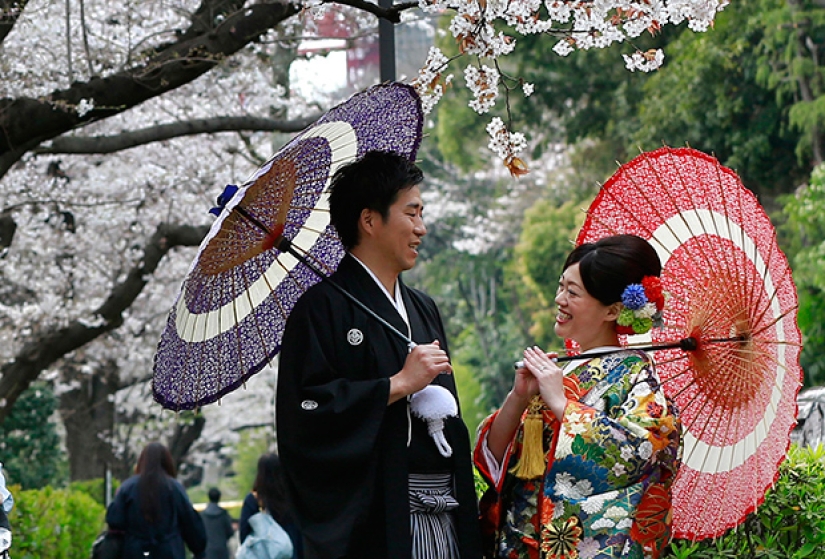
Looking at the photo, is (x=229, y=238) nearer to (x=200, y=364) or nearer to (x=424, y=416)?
(x=200, y=364)

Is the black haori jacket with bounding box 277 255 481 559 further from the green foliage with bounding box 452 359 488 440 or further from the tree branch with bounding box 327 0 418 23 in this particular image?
the green foliage with bounding box 452 359 488 440

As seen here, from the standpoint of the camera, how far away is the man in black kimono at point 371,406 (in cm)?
350

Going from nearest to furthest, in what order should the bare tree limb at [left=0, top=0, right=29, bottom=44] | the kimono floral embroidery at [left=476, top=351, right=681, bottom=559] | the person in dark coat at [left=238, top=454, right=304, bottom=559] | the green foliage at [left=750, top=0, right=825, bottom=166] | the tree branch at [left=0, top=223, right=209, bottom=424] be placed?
the kimono floral embroidery at [left=476, top=351, right=681, bottom=559] < the bare tree limb at [left=0, top=0, right=29, bottom=44] < the person in dark coat at [left=238, top=454, right=304, bottom=559] < the tree branch at [left=0, top=223, right=209, bottom=424] < the green foliage at [left=750, top=0, right=825, bottom=166]

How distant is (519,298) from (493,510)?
24.1 metres

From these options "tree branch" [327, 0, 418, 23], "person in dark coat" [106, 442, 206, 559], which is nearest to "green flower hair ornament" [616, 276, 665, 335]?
"tree branch" [327, 0, 418, 23]

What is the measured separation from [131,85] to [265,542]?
294cm

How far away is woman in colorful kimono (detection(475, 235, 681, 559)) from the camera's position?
11.4 feet

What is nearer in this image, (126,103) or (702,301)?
(702,301)

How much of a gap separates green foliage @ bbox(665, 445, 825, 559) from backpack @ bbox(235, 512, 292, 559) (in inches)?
144


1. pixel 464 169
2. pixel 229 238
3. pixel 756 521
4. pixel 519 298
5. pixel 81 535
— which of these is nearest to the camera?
pixel 229 238

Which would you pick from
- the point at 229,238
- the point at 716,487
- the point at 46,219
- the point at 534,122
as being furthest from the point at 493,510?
the point at 534,122

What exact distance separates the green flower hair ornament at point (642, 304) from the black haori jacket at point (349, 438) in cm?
67

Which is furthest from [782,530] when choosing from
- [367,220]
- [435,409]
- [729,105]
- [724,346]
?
[729,105]

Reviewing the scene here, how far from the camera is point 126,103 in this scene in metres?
6.52
